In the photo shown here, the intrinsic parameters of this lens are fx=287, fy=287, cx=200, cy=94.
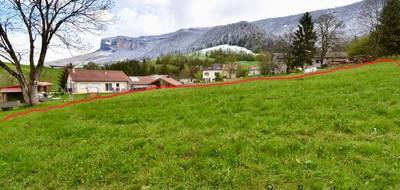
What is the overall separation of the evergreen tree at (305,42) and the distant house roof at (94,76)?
46.5 meters

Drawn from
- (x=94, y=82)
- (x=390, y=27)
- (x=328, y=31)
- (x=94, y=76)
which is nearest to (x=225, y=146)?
(x=390, y=27)

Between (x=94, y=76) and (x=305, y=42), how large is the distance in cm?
5422

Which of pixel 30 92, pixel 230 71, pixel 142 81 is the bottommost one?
pixel 30 92

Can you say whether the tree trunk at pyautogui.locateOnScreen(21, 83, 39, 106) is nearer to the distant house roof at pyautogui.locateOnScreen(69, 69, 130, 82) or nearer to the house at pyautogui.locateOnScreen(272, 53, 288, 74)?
the distant house roof at pyautogui.locateOnScreen(69, 69, 130, 82)

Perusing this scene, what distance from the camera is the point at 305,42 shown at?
62.9 m

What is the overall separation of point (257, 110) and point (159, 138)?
4.35 meters

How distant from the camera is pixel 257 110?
456 inches

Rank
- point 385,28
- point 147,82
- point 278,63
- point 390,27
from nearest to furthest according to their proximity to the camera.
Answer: point 390,27 < point 385,28 < point 278,63 < point 147,82

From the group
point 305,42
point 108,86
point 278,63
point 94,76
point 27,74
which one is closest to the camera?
point 305,42

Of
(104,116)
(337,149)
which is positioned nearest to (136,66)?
(104,116)

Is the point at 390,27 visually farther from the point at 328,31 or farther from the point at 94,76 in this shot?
the point at 94,76

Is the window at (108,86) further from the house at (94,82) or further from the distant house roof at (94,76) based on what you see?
the distant house roof at (94,76)

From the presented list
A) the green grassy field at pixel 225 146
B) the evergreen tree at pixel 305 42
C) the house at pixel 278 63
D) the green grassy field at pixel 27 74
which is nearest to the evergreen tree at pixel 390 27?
the evergreen tree at pixel 305 42

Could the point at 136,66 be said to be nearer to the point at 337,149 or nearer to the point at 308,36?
the point at 308,36
